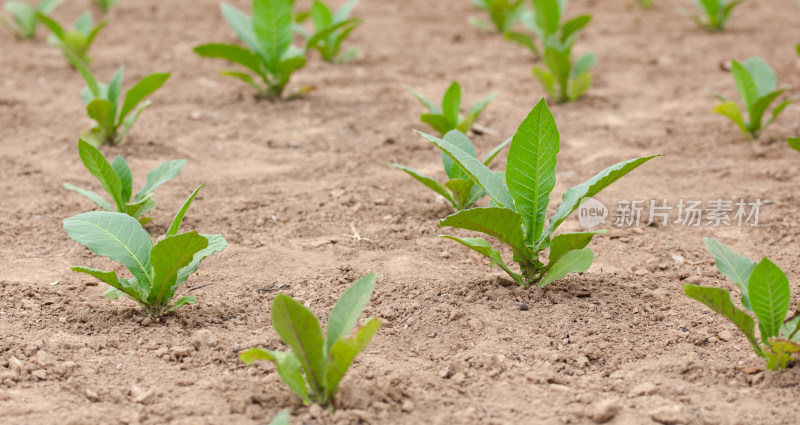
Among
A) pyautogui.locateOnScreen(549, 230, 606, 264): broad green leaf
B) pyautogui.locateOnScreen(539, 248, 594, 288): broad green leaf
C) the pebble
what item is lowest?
the pebble

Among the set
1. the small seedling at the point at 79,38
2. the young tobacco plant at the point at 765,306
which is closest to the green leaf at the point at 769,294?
the young tobacco plant at the point at 765,306

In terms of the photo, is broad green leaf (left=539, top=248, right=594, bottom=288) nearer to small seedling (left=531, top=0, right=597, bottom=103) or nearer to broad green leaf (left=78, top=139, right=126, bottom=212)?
broad green leaf (left=78, top=139, right=126, bottom=212)

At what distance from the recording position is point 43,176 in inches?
128

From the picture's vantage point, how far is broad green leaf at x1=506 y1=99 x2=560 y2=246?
215 cm

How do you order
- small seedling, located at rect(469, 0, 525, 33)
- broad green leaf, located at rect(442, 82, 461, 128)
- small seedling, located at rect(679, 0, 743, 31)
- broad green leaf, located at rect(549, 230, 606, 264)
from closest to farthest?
broad green leaf, located at rect(549, 230, 606, 264)
broad green leaf, located at rect(442, 82, 461, 128)
small seedling, located at rect(679, 0, 743, 31)
small seedling, located at rect(469, 0, 525, 33)

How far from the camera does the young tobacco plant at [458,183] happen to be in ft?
8.89

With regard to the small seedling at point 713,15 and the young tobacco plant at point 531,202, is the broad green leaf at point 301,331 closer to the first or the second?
the young tobacco plant at point 531,202

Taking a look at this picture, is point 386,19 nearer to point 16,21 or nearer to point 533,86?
point 533,86

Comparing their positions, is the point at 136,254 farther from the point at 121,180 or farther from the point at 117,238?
the point at 121,180

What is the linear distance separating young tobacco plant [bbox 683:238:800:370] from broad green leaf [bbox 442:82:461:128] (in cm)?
153

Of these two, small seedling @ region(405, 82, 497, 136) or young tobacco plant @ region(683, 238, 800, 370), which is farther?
small seedling @ region(405, 82, 497, 136)

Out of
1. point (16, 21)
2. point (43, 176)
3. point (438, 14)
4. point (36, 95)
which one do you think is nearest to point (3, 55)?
point (16, 21)

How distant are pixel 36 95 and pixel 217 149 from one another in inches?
53.7

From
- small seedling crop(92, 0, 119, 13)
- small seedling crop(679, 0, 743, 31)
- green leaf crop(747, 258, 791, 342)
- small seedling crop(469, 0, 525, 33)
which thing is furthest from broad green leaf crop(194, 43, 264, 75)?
small seedling crop(679, 0, 743, 31)
